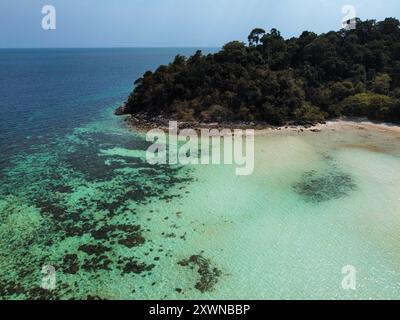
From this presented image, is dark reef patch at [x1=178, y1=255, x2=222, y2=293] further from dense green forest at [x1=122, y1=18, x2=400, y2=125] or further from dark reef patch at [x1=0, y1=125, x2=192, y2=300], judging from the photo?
dense green forest at [x1=122, y1=18, x2=400, y2=125]

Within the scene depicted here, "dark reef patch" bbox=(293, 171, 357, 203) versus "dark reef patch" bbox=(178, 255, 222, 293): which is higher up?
"dark reef patch" bbox=(293, 171, 357, 203)

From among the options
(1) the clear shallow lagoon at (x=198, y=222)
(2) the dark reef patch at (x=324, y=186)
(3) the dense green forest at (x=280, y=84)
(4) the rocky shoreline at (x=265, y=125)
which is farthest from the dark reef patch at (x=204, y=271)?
(3) the dense green forest at (x=280, y=84)

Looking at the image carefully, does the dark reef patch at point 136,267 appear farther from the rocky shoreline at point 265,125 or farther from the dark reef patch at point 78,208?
the rocky shoreline at point 265,125

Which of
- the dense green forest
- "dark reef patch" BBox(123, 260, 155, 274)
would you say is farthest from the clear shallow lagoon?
the dense green forest

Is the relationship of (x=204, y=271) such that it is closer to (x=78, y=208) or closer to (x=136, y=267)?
(x=136, y=267)

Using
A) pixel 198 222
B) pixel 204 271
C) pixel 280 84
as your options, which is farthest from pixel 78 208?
pixel 280 84

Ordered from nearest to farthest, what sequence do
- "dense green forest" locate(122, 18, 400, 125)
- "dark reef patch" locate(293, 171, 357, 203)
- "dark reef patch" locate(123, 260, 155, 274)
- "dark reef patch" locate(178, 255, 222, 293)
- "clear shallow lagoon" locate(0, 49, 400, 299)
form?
1. "dark reef patch" locate(178, 255, 222, 293)
2. "clear shallow lagoon" locate(0, 49, 400, 299)
3. "dark reef patch" locate(123, 260, 155, 274)
4. "dark reef patch" locate(293, 171, 357, 203)
5. "dense green forest" locate(122, 18, 400, 125)
